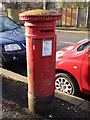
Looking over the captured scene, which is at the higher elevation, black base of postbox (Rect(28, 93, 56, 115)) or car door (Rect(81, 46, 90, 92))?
car door (Rect(81, 46, 90, 92))

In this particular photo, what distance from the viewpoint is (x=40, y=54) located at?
2643 millimetres

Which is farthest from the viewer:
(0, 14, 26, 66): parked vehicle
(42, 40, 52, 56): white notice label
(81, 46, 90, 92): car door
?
(0, 14, 26, 66): parked vehicle

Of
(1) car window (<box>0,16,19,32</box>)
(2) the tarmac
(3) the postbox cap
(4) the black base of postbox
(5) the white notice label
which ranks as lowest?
(2) the tarmac

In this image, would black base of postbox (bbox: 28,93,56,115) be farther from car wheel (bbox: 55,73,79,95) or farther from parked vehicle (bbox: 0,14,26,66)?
parked vehicle (bbox: 0,14,26,66)

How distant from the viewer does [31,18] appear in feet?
8.02

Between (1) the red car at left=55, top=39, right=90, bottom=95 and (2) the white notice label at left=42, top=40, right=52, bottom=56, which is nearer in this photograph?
(2) the white notice label at left=42, top=40, right=52, bottom=56

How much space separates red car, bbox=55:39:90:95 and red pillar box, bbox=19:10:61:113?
0.84 m

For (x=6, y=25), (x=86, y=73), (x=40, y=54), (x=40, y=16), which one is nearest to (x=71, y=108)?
(x=86, y=73)

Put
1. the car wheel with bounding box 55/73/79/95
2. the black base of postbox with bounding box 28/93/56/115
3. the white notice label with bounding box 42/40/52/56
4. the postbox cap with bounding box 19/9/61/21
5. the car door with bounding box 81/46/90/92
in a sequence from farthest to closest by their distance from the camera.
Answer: the car wheel with bounding box 55/73/79/95, the car door with bounding box 81/46/90/92, the black base of postbox with bounding box 28/93/56/115, the white notice label with bounding box 42/40/52/56, the postbox cap with bounding box 19/9/61/21

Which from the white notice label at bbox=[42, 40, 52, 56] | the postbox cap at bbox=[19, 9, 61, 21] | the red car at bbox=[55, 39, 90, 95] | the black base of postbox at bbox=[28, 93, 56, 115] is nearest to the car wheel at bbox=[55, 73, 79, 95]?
the red car at bbox=[55, 39, 90, 95]

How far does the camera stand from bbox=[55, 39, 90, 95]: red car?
11.4 feet

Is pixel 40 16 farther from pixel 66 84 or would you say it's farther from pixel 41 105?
pixel 66 84

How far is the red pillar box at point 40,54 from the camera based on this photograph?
249 centimetres

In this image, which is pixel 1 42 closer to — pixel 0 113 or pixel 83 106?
pixel 0 113
